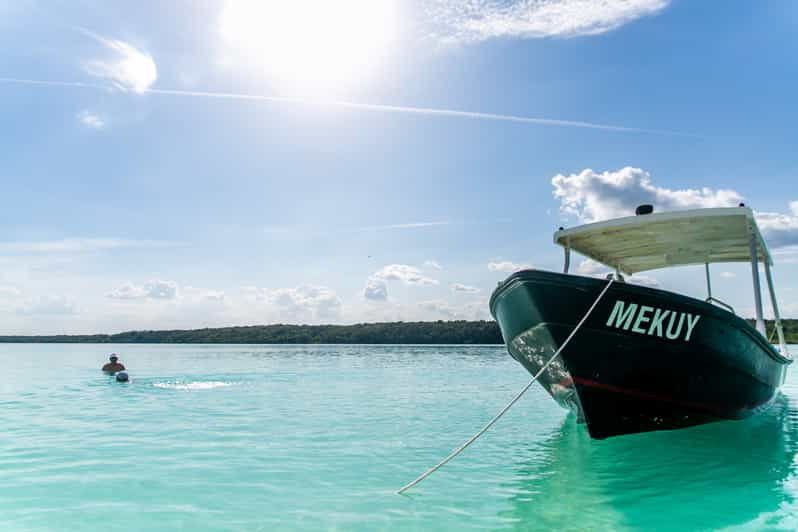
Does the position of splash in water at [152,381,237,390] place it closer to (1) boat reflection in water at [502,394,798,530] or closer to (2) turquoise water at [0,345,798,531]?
(2) turquoise water at [0,345,798,531]

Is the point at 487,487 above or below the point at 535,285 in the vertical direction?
below

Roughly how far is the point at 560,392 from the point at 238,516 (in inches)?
234

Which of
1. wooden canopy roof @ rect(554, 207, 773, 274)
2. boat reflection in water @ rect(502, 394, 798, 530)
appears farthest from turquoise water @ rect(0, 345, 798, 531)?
wooden canopy roof @ rect(554, 207, 773, 274)

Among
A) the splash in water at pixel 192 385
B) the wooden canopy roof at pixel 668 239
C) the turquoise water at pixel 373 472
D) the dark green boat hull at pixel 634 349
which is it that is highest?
the wooden canopy roof at pixel 668 239

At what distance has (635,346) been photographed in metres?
8.15

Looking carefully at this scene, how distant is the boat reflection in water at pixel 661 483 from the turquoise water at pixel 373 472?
0.03 m

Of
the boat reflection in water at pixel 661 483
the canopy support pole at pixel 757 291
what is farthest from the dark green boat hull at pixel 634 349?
the canopy support pole at pixel 757 291

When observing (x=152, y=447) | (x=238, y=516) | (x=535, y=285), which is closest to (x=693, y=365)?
(x=535, y=285)

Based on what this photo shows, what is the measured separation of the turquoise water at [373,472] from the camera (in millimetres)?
5863

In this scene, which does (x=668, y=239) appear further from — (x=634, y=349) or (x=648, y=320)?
(x=634, y=349)

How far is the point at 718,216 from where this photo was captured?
9.59m

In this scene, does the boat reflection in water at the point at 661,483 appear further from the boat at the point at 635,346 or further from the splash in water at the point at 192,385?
the splash in water at the point at 192,385

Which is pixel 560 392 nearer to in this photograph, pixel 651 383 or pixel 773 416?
pixel 651 383

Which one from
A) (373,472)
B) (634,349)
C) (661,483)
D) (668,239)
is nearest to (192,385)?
(373,472)
